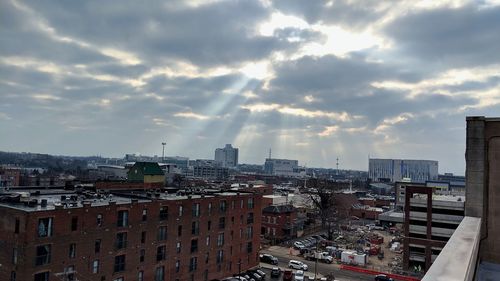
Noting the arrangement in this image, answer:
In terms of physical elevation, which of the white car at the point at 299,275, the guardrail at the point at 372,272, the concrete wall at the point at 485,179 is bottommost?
the guardrail at the point at 372,272

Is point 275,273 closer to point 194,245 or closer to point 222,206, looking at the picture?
point 222,206

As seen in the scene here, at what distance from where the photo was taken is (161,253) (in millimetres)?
40781

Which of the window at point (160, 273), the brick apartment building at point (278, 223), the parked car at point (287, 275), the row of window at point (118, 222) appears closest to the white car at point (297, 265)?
the parked car at point (287, 275)

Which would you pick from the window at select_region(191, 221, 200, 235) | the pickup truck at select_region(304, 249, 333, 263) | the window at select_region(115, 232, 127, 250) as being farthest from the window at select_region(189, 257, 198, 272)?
the pickup truck at select_region(304, 249, 333, 263)

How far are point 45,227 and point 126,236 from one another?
8.46 m

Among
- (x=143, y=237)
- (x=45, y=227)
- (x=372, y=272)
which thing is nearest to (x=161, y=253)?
(x=143, y=237)

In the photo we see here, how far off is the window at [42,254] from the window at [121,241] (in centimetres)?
674

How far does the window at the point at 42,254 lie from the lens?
2923 cm

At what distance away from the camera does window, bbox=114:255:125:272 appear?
3578 centimetres

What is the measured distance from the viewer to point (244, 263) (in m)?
53.7

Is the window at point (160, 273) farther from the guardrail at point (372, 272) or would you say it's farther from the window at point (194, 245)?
the guardrail at point (372, 272)

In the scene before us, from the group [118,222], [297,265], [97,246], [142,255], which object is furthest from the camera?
[297,265]

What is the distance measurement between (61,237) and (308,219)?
72078 mm

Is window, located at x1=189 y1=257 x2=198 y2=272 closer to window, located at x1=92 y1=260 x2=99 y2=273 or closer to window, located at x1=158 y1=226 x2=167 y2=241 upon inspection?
window, located at x1=158 y1=226 x2=167 y2=241
